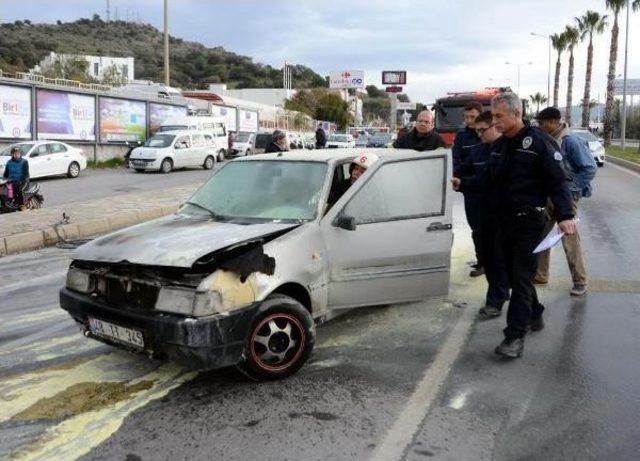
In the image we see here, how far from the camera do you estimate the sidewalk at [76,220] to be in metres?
9.94

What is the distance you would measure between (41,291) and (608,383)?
5775mm

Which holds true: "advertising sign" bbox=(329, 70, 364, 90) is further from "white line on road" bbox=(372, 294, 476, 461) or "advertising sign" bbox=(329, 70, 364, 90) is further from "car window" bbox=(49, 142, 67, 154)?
"white line on road" bbox=(372, 294, 476, 461)

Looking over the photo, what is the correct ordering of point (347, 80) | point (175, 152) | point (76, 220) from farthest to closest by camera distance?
point (347, 80), point (175, 152), point (76, 220)

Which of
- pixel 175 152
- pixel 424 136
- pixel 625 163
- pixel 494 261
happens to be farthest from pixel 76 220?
pixel 625 163

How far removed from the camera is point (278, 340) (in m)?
4.11

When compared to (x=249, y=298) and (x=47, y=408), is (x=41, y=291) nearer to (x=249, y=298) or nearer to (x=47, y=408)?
→ (x=47, y=408)

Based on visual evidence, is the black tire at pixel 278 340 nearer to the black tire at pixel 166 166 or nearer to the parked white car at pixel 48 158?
the parked white car at pixel 48 158

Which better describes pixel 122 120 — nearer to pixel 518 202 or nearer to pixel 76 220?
pixel 76 220

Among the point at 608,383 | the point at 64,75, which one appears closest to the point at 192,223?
the point at 608,383

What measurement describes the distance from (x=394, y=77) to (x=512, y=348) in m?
103

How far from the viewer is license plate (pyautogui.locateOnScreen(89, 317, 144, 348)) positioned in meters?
3.90

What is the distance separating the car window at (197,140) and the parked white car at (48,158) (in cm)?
523

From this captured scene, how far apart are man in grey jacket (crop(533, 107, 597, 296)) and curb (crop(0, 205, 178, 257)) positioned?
7757mm

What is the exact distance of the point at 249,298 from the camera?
3.89 meters
